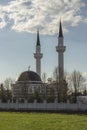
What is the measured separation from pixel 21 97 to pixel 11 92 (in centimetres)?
392

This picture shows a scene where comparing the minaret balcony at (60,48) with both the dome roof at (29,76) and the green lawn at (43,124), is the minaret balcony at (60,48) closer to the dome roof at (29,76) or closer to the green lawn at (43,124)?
the dome roof at (29,76)

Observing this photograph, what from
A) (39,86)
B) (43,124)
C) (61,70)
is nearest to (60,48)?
(61,70)

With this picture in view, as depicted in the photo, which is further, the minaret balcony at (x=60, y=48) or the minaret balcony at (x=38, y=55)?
the minaret balcony at (x=38, y=55)

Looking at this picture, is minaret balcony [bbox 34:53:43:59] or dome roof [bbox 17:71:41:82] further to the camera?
dome roof [bbox 17:71:41:82]

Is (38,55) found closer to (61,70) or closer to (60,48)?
(60,48)

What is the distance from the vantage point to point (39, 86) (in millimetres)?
87688

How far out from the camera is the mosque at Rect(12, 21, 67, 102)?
68.0 m

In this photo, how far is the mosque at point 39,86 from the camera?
68000mm

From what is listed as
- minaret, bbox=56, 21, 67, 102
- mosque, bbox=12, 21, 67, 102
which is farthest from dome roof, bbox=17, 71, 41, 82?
minaret, bbox=56, 21, 67, 102

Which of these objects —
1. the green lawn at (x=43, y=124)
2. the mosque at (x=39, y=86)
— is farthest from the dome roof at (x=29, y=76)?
the green lawn at (x=43, y=124)

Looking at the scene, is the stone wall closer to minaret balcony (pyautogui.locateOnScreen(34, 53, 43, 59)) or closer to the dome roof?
the dome roof

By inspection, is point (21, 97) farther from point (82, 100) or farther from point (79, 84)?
point (82, 100)

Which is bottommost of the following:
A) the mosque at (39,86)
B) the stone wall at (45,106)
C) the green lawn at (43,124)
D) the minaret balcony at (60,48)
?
the green lawn at (43,124)

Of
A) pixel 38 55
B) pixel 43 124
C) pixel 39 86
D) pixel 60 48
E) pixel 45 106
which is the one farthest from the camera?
pixel 38 55
